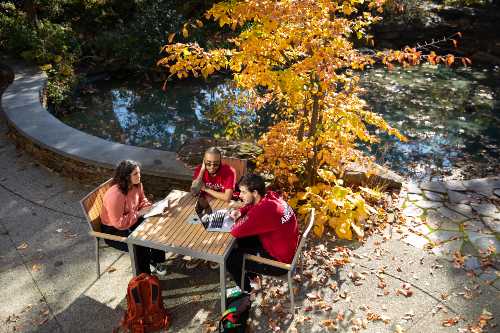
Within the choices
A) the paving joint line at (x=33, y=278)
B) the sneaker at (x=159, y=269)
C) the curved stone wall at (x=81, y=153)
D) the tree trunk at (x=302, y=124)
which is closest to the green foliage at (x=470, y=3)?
the tree trunk at (x=302, y=124)

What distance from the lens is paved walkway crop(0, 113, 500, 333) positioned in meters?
4.11

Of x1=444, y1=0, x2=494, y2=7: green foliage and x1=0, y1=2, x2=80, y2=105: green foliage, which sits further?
x1=444, y1=0, x2=494, y2=7: green foliage

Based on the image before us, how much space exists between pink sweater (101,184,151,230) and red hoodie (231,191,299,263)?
1.17 meters

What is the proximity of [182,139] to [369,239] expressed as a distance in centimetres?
499

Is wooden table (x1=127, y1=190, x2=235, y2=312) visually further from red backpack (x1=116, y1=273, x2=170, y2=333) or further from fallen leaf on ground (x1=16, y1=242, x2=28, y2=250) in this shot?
fallen leaf on ground (x1=16, y1=242, x2=28, y2=250)

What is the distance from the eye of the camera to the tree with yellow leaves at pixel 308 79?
4660 mm

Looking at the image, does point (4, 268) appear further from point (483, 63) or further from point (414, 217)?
point (483, 63)

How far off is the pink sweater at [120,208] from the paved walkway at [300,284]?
30.5 inches

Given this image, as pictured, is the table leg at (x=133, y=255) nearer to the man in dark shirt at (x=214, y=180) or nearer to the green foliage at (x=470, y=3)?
the man in dark shirt at (x=214, y=180)

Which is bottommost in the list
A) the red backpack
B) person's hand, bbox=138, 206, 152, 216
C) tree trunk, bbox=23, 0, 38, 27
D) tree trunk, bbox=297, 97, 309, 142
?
the red backpack

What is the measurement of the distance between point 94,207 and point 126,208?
339mm

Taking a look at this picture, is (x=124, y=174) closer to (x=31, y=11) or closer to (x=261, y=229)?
(x=261, y=229)

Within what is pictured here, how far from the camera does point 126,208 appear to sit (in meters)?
4.30

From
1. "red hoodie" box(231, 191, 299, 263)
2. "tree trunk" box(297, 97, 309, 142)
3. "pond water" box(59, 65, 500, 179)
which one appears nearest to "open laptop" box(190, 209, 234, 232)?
"red hoodie" box(231, 191, 299, 263)
